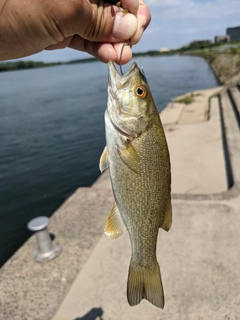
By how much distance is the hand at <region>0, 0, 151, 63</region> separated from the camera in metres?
1.90

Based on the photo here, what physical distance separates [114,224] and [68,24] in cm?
128

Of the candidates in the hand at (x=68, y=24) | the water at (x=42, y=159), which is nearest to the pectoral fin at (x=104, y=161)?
the hand at (x=68, y=24)

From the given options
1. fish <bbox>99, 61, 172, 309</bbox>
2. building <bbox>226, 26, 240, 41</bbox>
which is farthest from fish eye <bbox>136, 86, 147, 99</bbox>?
building <bbox>226, 26, 240, 41</bbox>

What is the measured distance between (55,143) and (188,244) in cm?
1076

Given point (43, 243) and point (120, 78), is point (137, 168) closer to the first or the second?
point (120, 78)

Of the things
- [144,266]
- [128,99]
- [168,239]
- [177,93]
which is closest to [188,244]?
[168,239]

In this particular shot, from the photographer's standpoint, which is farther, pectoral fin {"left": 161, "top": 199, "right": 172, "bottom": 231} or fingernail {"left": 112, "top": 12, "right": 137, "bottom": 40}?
pectoral fin {"left": 161, "top": 199, "right": 172, "bottom": 231}

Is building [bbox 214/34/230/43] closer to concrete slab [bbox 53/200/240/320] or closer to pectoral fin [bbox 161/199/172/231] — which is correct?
concrete slab [bbox 53/200/240/320]

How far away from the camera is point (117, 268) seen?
3.94 meters

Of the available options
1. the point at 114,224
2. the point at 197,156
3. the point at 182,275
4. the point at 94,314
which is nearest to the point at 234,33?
the point at 197,156

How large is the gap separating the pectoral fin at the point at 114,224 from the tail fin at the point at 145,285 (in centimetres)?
26

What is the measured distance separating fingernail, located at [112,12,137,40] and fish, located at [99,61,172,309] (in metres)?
0.22

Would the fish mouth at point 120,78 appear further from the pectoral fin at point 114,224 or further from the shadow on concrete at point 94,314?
the shadow on concrete at point 94,314

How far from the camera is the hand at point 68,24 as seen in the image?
1.90 m
